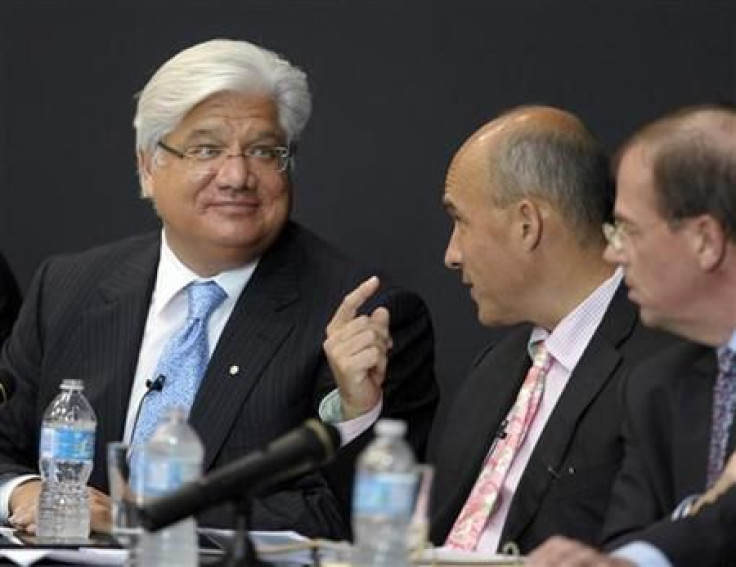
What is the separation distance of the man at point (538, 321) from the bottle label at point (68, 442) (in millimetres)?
672

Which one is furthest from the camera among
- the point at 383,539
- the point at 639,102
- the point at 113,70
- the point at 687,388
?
the point at 113,70

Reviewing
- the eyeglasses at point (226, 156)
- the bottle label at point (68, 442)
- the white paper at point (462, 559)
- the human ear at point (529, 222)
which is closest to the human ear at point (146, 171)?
the eyeglasses at point (226, 156)

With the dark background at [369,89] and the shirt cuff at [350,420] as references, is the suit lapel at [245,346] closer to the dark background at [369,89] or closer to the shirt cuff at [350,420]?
the shirt cuff at [350,420]

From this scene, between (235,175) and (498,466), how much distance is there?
34.4 inches

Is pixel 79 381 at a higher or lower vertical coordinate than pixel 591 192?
lower

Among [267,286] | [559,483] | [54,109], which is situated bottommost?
[559,483]

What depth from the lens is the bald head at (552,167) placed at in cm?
370

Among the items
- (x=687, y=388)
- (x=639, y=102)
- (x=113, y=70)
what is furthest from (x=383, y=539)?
(x=113, y=70)

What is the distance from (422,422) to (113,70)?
161 centimetres

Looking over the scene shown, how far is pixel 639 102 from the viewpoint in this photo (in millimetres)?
4680

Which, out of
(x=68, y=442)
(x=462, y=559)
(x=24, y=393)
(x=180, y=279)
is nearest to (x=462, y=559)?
(x=462, y=559)

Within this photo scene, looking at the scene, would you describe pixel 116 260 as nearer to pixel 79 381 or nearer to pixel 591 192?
pixel 79 381

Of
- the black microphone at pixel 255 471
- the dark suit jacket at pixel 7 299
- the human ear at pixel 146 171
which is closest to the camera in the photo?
the black microphone at pixel 255 471

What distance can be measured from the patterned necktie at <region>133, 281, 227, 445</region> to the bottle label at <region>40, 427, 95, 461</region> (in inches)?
14.7
